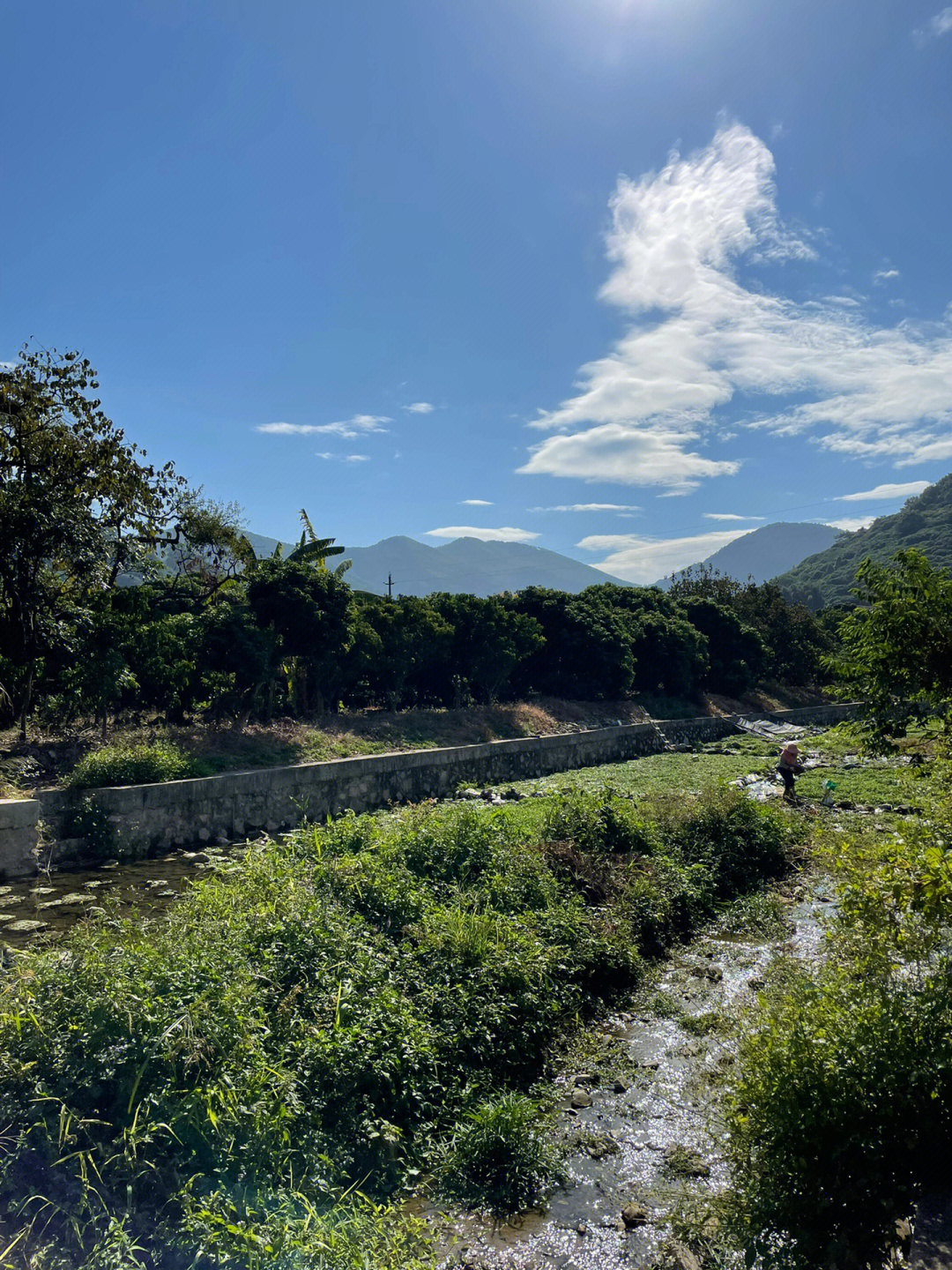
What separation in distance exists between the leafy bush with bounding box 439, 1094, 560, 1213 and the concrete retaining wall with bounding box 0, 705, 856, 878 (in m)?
8.19

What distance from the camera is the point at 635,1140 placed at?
231 inches

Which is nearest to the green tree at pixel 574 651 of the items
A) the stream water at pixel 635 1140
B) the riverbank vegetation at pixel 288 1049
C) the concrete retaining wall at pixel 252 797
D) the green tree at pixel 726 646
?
the concrete retaining wall at pixel 252 797

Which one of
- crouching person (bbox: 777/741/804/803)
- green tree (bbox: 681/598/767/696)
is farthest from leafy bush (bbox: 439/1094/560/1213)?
green tree (bbox: 681/598/767/696)

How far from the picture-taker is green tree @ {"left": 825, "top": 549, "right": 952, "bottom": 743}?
9.15 metres


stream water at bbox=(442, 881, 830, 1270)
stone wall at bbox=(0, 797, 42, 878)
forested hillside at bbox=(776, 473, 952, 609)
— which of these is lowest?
stream water at bbox=(442, 881, 830, 1270)

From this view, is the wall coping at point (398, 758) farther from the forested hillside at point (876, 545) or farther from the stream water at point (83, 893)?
the forested hillside at point (876, 545)

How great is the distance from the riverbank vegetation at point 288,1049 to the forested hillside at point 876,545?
3070 inches

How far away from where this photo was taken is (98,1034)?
492 centimetres

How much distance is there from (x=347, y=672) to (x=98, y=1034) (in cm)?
1742

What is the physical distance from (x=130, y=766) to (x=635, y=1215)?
471 inches

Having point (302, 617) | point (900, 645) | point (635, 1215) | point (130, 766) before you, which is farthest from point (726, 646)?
point (635, 1215)

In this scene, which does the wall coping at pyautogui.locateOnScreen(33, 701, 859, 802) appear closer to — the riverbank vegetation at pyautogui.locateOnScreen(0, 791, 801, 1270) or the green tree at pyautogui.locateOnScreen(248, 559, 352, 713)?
the green tree at pyautogui.locateOnScreen(248, 559, 352, 713)

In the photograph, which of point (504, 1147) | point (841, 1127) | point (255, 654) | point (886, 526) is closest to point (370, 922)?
point (504, 1147)

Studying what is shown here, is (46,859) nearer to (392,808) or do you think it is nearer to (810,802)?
(392,808)
